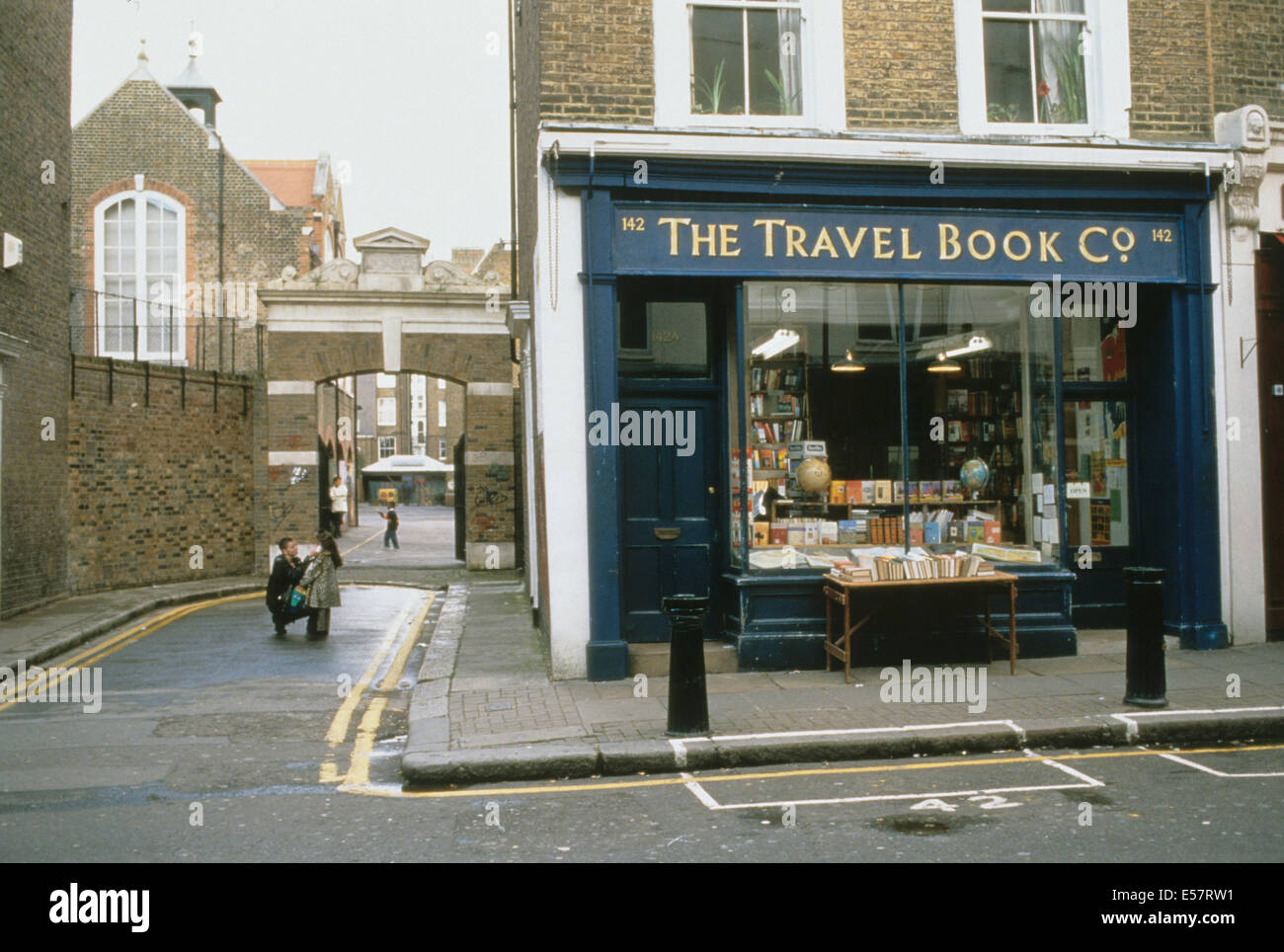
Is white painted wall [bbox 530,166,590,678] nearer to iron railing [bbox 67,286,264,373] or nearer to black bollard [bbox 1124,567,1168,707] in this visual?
black bollard [bbox 1124,567,1168,707]

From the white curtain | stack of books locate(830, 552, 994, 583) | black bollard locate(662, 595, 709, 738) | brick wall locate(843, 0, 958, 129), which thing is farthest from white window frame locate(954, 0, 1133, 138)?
black bollard locate(662, 595, 709, 738)

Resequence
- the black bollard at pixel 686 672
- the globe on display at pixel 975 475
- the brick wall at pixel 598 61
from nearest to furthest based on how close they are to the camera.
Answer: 1. the black bollard at pixel 686 672
2. the brick wall at pixel 598 61
3. the globe on display at pixel 975 475

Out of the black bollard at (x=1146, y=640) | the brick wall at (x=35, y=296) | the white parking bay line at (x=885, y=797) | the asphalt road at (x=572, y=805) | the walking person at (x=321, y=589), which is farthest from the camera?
the brick wall at (x=35, y=296)

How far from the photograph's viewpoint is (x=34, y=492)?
15266 millimetres

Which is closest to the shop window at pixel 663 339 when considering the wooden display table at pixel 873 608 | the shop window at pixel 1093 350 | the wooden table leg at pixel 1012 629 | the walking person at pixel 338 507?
the wooden display table at pixel 873 608

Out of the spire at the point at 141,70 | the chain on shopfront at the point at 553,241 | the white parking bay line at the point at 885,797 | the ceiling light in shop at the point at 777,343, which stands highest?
the spire at the point at 141,70

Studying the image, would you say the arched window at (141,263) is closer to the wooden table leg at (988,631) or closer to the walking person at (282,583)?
the walking person at (282,583)

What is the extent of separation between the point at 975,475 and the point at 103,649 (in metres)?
9.81

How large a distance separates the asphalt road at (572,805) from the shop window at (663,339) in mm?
3977

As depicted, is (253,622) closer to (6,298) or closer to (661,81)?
(6,298)

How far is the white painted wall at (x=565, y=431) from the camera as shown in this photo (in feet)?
30.3

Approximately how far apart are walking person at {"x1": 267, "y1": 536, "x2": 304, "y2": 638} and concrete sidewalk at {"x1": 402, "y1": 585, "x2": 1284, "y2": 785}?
13.4 feet

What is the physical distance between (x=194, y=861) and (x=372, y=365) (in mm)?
17202
